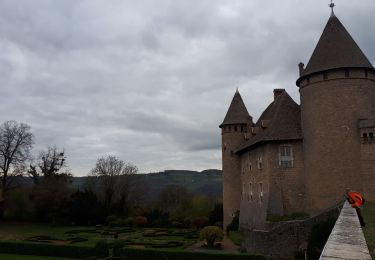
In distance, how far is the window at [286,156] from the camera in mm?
27281

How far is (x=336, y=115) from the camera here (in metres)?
24.7

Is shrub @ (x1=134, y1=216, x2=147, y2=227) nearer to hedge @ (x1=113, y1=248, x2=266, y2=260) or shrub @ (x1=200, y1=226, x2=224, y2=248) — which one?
shrub @ (x1=200, y1=226, x2=224, y2=248)

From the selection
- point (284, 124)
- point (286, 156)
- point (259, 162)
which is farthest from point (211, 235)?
point (284, 124)

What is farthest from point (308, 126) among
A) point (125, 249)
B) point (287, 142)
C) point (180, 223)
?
point (180, 223)

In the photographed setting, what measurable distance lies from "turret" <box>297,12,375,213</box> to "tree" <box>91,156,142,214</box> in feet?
144

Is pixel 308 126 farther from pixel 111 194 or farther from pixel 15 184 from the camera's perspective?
pixel 111 194

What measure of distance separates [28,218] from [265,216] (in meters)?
37.2

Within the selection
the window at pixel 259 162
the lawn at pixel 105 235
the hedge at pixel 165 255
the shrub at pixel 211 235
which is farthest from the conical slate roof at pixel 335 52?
the lawn at pixel 105 235

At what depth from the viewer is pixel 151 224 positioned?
50.5 metres

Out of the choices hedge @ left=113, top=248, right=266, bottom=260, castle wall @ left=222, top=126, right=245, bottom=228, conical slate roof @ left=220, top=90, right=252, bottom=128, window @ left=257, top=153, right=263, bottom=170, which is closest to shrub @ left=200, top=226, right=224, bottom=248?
hedge @ left=113, top=248, right=266, bottom=260

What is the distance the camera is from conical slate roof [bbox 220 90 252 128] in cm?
3899

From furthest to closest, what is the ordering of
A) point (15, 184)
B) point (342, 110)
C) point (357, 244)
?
point (15, 184) < point (342, 110) < point (357, 244)

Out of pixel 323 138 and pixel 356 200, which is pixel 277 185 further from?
pixel 356 200

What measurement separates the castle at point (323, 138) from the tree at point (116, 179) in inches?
1546
